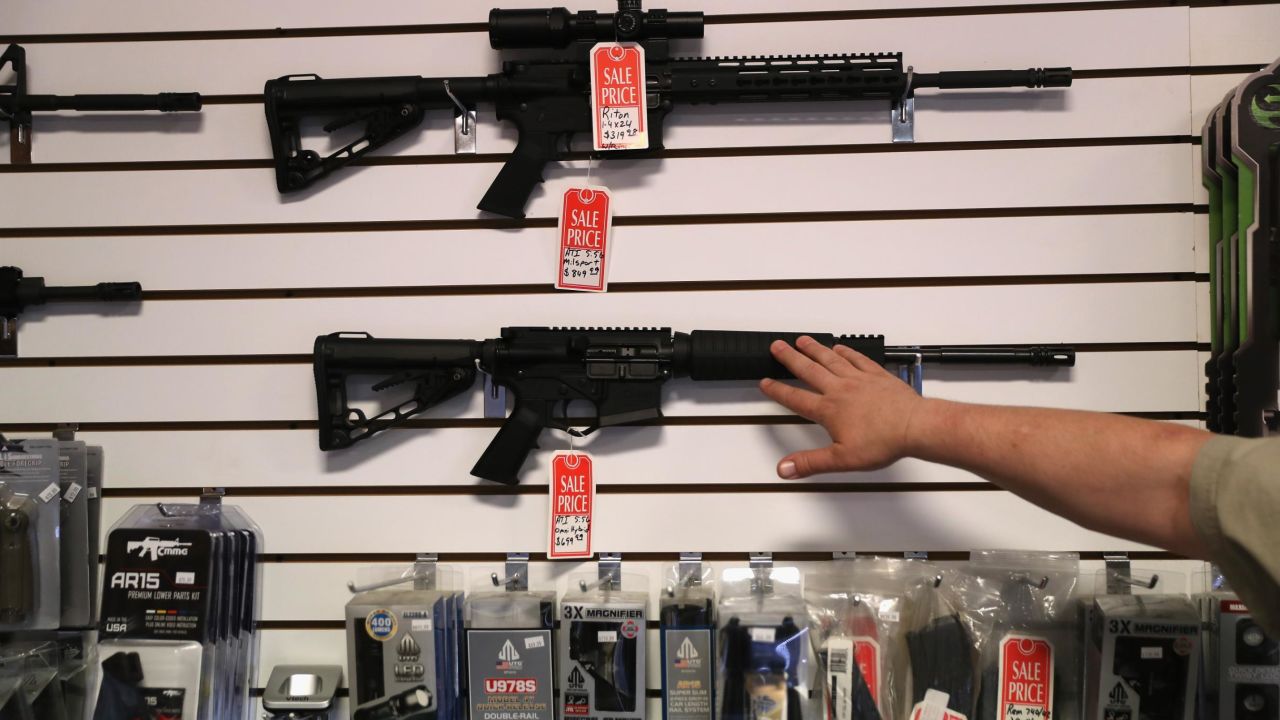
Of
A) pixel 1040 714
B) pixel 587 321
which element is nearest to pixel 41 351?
pixel 587 321

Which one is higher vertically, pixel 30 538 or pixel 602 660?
pixel 30 538

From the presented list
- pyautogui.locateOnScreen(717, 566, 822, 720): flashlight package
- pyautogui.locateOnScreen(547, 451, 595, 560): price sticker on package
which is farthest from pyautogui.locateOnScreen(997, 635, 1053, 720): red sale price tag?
pyautogui.locateOnScreen(547, 451, 595, 560): price sticker on package

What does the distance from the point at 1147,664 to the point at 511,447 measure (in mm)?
1533

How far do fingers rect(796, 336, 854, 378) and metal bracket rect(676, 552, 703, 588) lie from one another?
62 cm

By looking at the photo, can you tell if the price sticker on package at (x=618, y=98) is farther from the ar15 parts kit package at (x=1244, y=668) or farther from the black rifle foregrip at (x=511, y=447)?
the ar15 parts kit package at (x=1244, y=668)

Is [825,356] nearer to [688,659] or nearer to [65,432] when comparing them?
[688,659]

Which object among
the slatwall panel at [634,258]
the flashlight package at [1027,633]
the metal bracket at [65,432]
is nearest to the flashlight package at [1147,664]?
the flashlight package at [1027,633]

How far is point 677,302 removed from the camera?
88.3 inches

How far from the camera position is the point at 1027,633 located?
1972 mm

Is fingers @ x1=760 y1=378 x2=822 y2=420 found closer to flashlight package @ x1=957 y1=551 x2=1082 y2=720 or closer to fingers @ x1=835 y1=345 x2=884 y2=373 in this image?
fingers @ x1=835 y1=345 x2=884 y2=373

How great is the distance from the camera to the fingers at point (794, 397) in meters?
1.83

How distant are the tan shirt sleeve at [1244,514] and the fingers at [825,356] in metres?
0.79

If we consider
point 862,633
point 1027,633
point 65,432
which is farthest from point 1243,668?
point 65,432

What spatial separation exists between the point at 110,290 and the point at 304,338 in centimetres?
52
